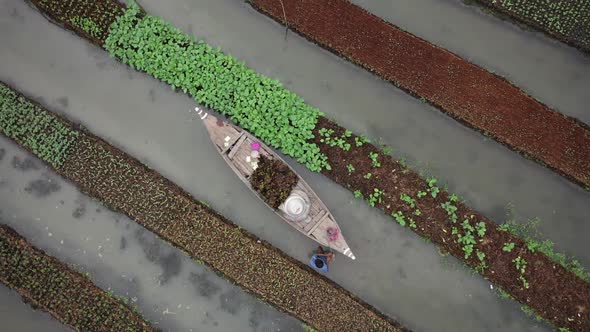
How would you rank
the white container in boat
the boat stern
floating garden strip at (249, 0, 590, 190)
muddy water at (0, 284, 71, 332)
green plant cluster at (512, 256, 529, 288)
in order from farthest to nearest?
1. muddy water at (0, 284, 71, 332)
2. floating garden strip at (249, 0, 590, 190)
3. green plant cluster at (512, 256, 529, 288)
4. the boat stern
5. the white container in boat

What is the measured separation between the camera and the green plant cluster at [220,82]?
33.9ft

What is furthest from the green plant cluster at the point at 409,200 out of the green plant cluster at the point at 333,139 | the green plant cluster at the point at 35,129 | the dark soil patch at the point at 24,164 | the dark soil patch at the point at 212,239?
the dark soil patch at the point at 24,164

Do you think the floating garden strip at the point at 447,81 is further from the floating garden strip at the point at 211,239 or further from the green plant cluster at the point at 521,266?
the floating garden strip at the point at 211,239

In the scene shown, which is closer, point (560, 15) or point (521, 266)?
point (521, 266)

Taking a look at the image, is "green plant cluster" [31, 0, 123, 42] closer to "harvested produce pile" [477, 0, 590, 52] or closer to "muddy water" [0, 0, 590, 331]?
"muddy water" [0, 0, 590, 331]

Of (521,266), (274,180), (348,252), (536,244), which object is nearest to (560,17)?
(536,244)

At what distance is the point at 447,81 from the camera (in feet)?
33.9

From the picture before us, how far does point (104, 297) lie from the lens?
34.1 feet

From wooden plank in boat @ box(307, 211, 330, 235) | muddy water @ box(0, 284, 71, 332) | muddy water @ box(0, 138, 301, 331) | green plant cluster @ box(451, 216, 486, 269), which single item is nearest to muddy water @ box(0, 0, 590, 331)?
muddy water @ box(0, 138, 301, 331)

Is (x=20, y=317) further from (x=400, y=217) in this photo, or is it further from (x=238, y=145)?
(x=400, y=217)

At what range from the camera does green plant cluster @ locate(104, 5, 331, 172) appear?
10.3m

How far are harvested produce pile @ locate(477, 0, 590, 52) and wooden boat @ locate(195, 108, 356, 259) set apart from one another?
5.61 metres

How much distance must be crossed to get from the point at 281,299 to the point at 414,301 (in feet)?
8.87

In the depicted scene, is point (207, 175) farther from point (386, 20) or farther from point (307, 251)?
point (386, 20)
